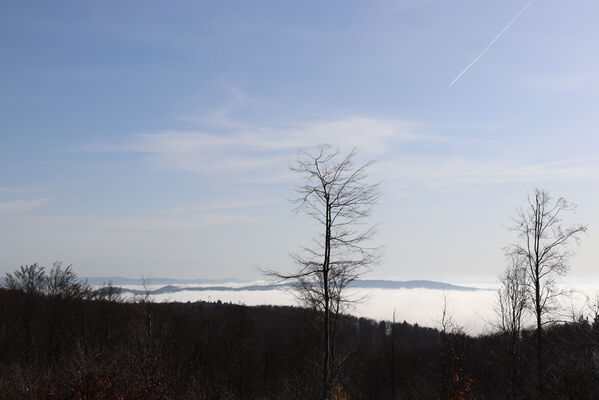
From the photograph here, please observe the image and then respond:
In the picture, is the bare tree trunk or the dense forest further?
the dense forest

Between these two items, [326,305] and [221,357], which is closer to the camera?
[326,305]

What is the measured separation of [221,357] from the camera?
257 feet

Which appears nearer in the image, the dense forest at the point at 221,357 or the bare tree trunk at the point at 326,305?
the bare tree trunk at the point at 326,305

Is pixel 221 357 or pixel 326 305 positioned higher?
pixel 326 305

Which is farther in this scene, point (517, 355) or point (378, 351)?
point (378, 351)

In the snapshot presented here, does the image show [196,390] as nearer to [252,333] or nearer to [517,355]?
[517,355]

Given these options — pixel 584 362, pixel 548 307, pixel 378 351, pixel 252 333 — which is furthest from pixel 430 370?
pixel 584 362

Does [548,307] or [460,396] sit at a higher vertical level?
[548,307]

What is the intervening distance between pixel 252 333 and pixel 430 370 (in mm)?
33152

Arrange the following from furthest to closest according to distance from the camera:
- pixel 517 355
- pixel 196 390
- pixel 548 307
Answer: pixel 517 355 < pixel 548 307 < pixel 196 390

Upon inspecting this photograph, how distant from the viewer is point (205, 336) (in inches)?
3228

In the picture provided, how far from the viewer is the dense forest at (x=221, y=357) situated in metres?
19.0

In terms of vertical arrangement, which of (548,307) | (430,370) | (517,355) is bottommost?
(430,370)

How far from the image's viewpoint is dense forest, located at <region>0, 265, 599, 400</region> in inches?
749
